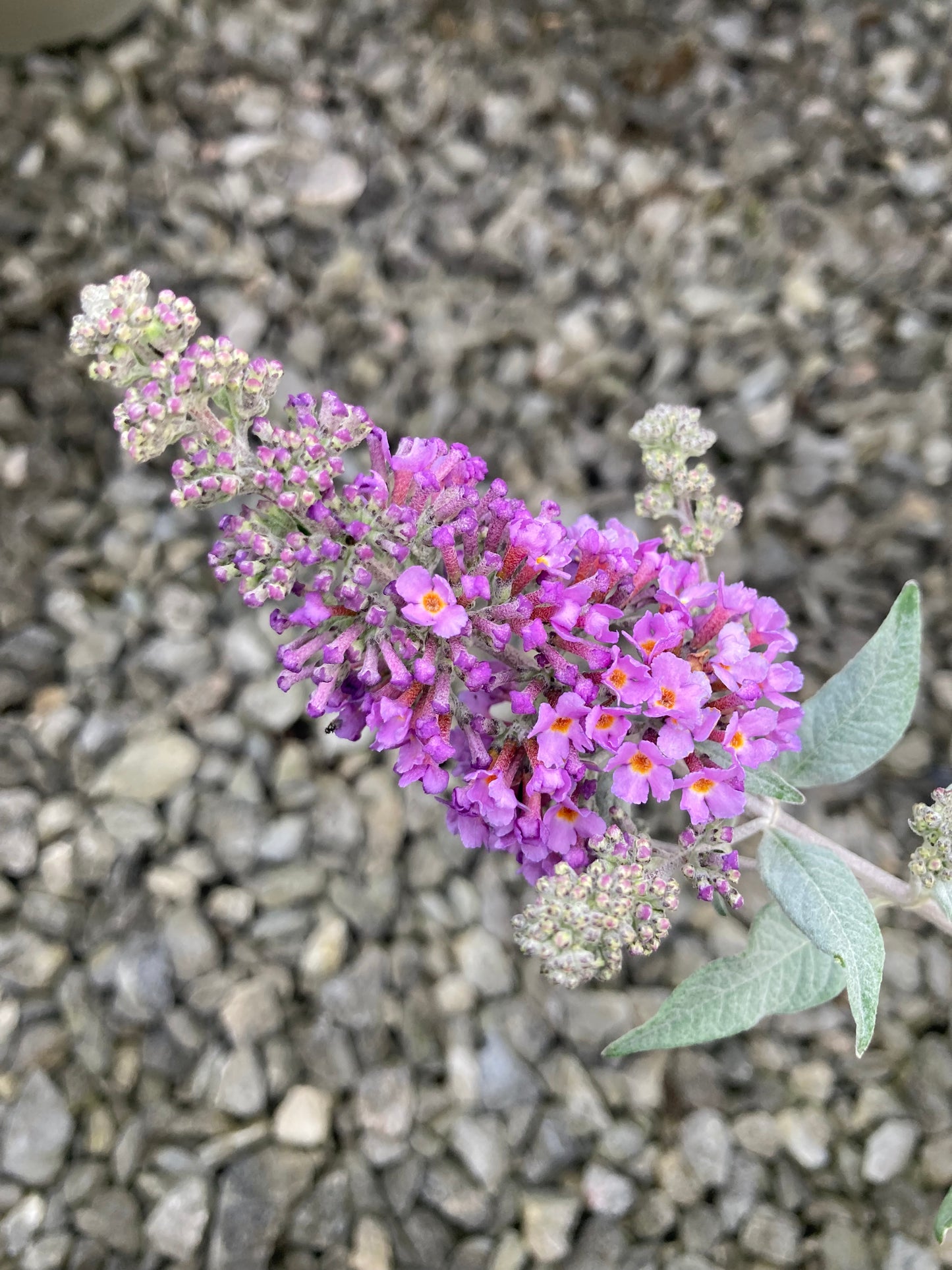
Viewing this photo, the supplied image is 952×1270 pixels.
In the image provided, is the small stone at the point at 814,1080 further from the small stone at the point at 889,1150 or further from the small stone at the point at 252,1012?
the small stone at the point at 252,1012

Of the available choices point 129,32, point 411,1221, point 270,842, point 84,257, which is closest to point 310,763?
point 270,842

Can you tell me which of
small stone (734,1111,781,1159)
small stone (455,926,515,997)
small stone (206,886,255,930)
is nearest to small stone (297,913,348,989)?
small stone (206,886,255,930)

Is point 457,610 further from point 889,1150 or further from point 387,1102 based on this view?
point 889,1150

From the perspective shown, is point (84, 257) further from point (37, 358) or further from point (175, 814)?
point (175, 814)

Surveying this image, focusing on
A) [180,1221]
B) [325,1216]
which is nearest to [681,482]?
[325,1216]

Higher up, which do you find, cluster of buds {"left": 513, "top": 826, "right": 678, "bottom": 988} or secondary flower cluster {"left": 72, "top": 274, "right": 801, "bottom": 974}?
secondary flower cluster {"left": 72, "top": 274, "right": 801, "bottom": 974}

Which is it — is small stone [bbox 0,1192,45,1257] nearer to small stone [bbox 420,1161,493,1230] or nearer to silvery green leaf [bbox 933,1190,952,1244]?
small stone [bbox 420,1161,493,1230]
